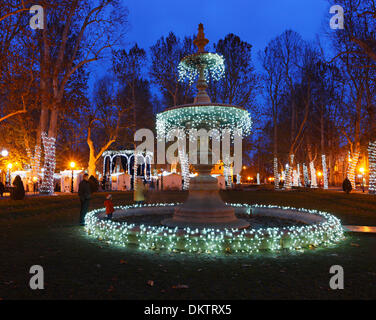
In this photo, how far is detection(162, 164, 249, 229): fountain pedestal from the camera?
802 centimetres

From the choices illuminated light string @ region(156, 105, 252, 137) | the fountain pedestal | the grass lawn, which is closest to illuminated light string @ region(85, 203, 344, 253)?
the grass lawn

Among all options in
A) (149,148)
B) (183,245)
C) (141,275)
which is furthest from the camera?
(149,148)

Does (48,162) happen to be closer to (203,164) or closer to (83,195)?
(83,195)

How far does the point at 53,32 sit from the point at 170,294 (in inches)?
989

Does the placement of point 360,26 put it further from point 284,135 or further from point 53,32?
point 53,32

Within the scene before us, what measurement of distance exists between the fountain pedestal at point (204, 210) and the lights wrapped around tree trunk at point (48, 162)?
616 inches

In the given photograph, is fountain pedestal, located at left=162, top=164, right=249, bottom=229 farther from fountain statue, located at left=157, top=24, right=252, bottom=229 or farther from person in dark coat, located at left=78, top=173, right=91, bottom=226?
person in dark coat, located at left=78, top=173, right=91, bottom=226

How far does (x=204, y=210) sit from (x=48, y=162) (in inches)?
668

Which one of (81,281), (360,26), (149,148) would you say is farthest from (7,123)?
(360,26)

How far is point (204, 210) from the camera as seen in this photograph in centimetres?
822

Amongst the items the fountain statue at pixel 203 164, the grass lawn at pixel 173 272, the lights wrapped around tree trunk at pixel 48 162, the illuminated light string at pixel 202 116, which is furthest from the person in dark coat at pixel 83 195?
the lights wrapped around tree trunk at pixel 48 162

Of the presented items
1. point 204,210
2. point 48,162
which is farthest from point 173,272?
point 48,162

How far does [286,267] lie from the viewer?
5.01 metres

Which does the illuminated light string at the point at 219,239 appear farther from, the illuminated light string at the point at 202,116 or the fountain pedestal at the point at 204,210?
the illuminated light string at the point at 202,116
